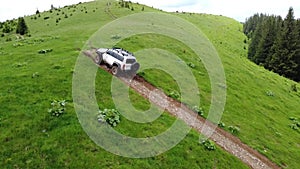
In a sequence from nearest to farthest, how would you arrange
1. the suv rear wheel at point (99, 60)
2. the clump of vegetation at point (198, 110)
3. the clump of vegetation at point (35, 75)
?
the clump of vegetation at point (35, 75) < the clump of vegetation at point (198, 110) < the suv rear wheel at point (99, 60)

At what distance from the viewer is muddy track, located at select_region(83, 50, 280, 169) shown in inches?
957

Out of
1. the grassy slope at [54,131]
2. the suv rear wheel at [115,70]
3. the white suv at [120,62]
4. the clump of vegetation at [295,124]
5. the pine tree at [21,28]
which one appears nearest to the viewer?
the grassy slope at [54,131]

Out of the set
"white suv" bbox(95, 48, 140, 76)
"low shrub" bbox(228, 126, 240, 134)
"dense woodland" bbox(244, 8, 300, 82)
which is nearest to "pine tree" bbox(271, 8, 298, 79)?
"dense woodland" bbox(244, 8, 300, 82)

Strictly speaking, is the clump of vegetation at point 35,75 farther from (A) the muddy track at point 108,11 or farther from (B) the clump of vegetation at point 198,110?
(A) the muddy track at point 108,11

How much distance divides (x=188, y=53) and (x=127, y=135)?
2944cm

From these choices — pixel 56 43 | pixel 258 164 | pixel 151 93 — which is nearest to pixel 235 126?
pixel 258 164

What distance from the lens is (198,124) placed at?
26.7 metres

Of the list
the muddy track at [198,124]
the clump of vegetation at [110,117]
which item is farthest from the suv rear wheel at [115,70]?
the clump of vegetation at [110,117]

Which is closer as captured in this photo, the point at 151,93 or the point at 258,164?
the point at 258,164

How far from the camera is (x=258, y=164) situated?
78.4 feet

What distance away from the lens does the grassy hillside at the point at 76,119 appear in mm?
19016

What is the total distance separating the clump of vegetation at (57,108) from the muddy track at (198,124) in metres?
8.42

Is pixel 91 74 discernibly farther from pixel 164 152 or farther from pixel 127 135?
pixel 164 152

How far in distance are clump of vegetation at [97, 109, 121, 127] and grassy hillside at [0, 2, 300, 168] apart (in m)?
0.54
